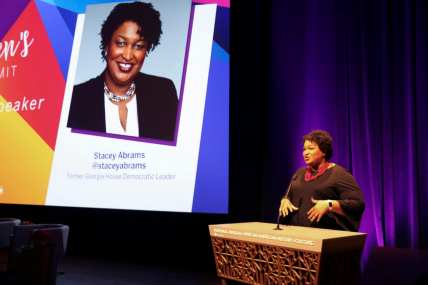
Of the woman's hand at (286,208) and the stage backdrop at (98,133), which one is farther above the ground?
the stage backdrop at (98,133)

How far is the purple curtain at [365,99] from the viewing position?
3168 millimetres

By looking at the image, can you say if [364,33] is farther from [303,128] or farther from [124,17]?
[124,17]

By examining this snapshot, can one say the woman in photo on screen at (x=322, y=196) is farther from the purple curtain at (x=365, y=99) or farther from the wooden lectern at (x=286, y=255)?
the purple curtain at (x=365, y=99)

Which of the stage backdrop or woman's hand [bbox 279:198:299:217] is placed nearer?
woman's hand [bbox 279:198:299:217]

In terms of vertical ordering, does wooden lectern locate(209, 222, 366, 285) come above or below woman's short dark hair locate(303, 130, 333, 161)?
below

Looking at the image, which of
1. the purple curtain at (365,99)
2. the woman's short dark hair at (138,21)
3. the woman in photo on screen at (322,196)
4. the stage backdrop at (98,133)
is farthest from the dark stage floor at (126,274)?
the woman's short dark hair at (138,21)

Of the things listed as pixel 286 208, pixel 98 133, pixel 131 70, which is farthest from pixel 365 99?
pixel 98 133

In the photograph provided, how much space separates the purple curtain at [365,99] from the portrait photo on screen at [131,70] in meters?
0.90

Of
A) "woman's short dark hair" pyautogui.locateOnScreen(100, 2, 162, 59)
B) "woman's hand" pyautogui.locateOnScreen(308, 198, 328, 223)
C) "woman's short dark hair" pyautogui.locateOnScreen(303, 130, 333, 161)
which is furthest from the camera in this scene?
"woman's short dark hair" pyautogui.locateOnScreen(100, 2, 162, 59)

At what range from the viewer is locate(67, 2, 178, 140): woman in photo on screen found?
397cm

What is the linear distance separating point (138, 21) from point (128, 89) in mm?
646

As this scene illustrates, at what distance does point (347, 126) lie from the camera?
348cm

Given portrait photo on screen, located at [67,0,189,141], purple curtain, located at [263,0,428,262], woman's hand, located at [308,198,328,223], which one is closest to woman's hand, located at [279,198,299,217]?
woman's hand, located at [308,198,328,223]

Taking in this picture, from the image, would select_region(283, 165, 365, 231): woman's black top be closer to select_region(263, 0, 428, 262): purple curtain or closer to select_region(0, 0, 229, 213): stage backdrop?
select_region(263, 0, 428, 262): purple curtain
